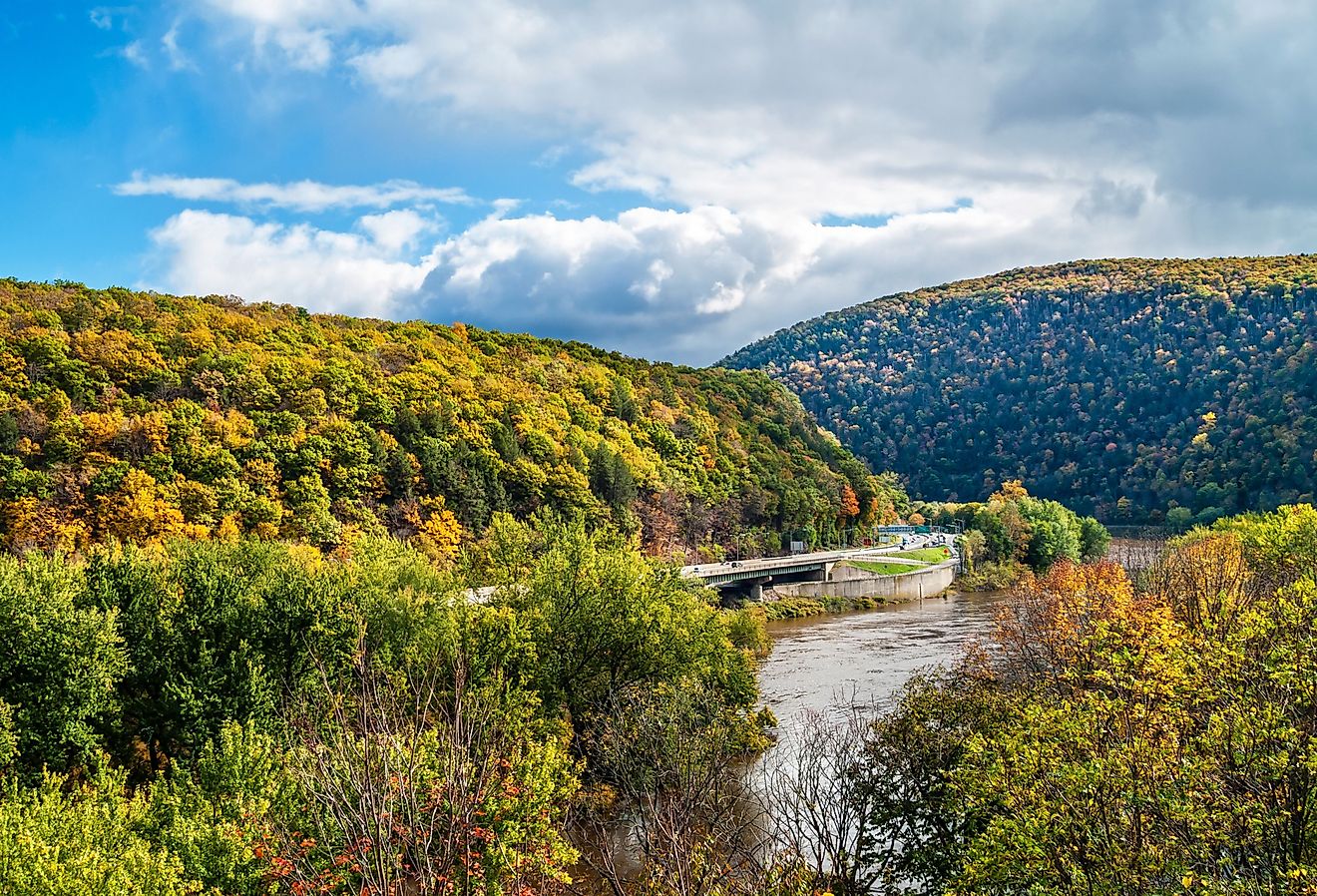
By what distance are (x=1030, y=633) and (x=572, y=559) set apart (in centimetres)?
1973

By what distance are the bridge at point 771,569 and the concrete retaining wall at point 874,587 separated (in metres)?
1.56

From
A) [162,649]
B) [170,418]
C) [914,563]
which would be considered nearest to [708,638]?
[162,649]

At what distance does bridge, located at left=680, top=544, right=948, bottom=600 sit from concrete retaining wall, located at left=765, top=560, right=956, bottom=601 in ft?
5.11

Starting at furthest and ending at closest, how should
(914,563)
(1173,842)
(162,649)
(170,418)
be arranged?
(914,563) < (170,418) < (162,649) < (1173,842)

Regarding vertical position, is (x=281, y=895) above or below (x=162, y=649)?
below

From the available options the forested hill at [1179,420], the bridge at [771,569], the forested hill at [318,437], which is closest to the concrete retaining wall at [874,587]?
the bridge at [771,569]

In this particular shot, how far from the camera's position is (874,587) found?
3674 inches

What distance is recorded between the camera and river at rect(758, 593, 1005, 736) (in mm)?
48469

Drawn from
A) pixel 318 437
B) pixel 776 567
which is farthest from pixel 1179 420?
pixel 318 437

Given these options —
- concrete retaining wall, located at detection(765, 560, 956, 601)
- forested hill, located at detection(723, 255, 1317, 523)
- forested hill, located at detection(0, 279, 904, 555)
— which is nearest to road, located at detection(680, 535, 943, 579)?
concrete retaining wall, located at detection(765, 560, 956, 601)

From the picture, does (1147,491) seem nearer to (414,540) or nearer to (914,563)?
(914,563)

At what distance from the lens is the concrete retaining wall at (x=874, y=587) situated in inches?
3605

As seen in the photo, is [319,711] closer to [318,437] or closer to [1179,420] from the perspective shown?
[318,437]

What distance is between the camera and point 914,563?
10325cm
